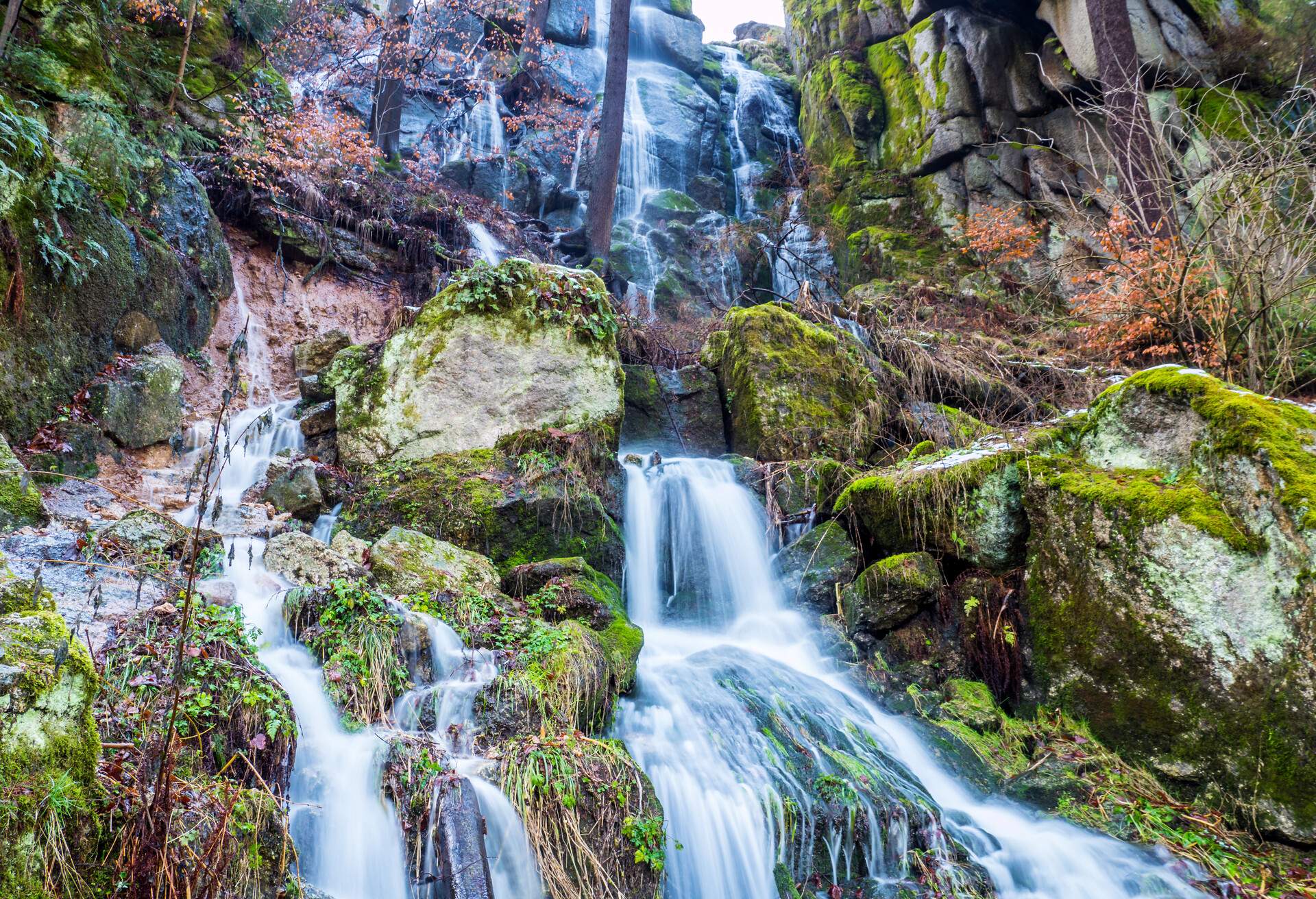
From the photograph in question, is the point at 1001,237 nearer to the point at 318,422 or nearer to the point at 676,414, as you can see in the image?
the point at 676,414

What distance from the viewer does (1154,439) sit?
Result: 4.99 meters

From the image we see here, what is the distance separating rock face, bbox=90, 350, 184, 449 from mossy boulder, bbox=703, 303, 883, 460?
634 centimetres

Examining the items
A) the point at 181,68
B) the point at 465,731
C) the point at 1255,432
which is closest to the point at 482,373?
the point at 465,731

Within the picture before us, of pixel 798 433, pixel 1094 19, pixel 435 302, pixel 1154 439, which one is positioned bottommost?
pixel 1154 439

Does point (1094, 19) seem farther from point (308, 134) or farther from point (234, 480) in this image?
point (234, 480)

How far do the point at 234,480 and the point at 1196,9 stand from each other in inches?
630

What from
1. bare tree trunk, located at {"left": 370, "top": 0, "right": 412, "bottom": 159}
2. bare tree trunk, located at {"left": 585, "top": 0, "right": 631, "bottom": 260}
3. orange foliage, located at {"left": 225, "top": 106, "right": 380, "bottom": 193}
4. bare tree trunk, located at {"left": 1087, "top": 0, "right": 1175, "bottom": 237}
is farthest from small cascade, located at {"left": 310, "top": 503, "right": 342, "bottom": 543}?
bare tree trunk, located at {"left": 1087, "top": 0, "right": 1175, "bottom": 237}

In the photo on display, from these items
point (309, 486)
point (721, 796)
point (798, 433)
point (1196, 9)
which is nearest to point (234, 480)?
point (309, 486)

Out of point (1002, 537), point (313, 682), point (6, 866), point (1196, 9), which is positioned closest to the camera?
point (6, 866)

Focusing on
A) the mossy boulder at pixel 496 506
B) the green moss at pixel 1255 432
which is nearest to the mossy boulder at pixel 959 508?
the green moss at pixel 1255 432

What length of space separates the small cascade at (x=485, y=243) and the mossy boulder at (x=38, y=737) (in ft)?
34.5

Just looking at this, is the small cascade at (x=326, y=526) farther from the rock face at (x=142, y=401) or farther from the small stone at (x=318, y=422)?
the rock face at (x=142, y=401)

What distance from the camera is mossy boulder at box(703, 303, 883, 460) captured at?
8.41 meters

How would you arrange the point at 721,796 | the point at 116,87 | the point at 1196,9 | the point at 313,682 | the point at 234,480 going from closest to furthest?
the point at 313,682, the point at 721,796, the point at 234,480, the point at 116,87, the point at 1196,9
